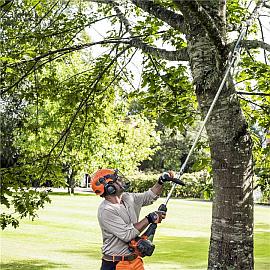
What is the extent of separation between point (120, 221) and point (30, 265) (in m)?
7.14

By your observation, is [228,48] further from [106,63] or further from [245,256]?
[106,63]

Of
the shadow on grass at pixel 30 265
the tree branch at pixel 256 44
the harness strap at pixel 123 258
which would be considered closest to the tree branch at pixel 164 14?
the tree branch at pixel 256 44

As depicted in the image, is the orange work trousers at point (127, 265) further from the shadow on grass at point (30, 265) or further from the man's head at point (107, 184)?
the shadow on grass at point (30, 265)

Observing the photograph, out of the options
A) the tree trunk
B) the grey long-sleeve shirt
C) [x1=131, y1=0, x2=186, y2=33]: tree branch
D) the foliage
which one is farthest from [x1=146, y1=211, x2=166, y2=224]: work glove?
the foliage

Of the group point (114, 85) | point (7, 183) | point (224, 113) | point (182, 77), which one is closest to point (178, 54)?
point (224, 113)

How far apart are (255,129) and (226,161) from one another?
421cm

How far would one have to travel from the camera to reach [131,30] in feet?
26.4

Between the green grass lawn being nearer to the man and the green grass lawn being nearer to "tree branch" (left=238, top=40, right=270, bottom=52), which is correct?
"tree branch" (left=238, top=40, right=270, bottom=52)

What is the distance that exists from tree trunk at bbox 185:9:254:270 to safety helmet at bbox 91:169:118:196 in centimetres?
116

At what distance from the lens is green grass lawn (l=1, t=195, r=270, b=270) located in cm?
1145

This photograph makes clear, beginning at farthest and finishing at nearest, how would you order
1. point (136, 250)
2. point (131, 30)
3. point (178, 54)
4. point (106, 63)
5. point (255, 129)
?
point (255, 129)
point (106, 63)
point (131, 30)
point (178, 54)
point (136, 250)

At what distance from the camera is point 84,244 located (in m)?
14.3

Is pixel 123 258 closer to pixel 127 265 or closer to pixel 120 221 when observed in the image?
pixel 127 265

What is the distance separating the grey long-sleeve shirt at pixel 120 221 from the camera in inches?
172
